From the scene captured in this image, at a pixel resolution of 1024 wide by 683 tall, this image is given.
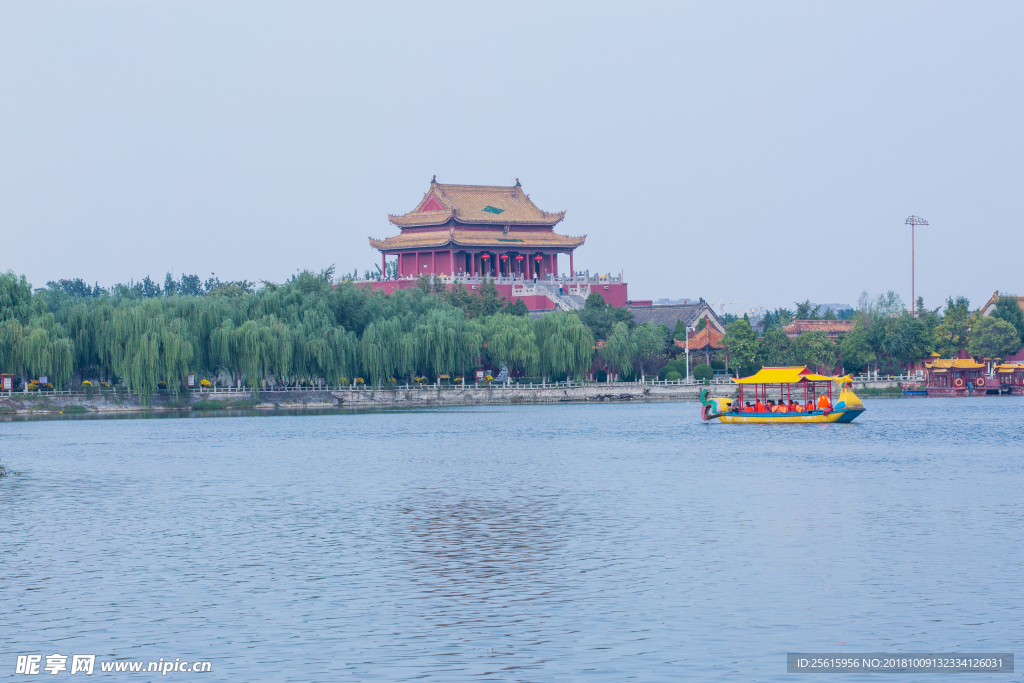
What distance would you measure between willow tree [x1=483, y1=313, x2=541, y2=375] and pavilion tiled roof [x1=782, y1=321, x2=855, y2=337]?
3161 cm

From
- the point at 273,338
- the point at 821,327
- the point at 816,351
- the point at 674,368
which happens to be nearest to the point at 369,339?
the point at 273,338

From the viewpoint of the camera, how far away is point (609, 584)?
14.3 m

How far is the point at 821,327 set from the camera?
298 feet

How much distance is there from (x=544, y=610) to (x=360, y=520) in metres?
7.49

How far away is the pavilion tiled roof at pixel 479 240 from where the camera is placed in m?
83.2

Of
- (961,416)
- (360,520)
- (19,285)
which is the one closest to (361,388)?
(19,285)

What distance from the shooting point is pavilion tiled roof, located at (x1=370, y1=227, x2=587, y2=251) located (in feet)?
273

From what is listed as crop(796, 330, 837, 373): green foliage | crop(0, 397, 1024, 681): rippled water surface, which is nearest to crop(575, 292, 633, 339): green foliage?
crop(796, 330, 837, 373): green foliage

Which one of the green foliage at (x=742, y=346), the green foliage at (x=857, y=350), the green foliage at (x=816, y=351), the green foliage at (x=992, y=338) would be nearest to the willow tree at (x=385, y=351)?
the green foliage at (x=742, y=346)

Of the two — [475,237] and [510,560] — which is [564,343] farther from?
[510,560]

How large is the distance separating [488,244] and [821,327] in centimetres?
2487

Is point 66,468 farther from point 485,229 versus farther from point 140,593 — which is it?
point 485,229

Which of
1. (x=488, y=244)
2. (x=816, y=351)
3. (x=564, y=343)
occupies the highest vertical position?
(x=488, y=244)
